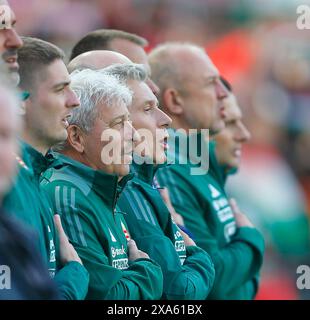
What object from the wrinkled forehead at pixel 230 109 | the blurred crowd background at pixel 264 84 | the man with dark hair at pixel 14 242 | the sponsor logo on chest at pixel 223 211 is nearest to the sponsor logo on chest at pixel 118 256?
the man with dark hair at pixel 14 242

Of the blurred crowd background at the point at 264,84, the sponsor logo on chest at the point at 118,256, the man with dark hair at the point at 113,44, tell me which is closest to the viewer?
the sponsor logo on chest at the point at 118,256

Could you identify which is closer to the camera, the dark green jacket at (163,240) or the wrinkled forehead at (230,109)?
the dark green jacket at (163,240)

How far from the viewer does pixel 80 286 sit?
137 inches

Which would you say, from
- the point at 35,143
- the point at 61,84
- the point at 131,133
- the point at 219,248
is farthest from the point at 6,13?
the point at 219,248

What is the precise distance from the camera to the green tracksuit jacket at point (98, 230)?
12.1 feet

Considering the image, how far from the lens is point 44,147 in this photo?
3.56 meters

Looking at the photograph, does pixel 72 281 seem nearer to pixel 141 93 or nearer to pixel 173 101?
pixel 141 93

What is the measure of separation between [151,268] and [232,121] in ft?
7.16

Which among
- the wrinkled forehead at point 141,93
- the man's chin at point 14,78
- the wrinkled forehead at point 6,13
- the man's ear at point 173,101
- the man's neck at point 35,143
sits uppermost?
the man's ear at point 173,101

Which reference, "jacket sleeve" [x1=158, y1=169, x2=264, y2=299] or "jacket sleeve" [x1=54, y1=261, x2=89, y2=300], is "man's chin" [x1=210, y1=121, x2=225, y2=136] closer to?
"jacket sleeve" [x1=158, y1=169, x2=264, y2=299]

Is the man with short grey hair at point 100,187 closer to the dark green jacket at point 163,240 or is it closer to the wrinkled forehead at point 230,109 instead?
the dark green jacket at point 163,240

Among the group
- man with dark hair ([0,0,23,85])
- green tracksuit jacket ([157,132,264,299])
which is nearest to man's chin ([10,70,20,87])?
man with dark hair ([0,0,23,85])

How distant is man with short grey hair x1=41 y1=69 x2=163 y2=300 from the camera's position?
3.70 m

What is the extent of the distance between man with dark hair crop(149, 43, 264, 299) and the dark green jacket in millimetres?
549
